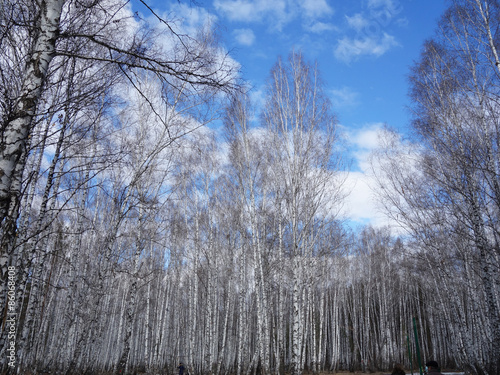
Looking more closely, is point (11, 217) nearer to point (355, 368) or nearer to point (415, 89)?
point (415, 89)

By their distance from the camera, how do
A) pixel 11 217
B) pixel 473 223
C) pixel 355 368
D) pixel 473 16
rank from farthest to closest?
pixel 355 368 → pixel 473 223 → pixel 473 16 → pixel 11 217

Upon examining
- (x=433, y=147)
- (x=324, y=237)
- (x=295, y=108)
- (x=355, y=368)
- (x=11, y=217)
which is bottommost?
(x=355, y=368)

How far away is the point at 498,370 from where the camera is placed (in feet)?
27.7

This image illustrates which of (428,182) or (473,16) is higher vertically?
(473,16)

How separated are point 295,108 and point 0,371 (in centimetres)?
997

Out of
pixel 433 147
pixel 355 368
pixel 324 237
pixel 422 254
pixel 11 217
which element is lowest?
pixel 355 368

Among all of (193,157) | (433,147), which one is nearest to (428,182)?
(433,147)

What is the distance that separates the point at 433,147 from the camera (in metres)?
10.7

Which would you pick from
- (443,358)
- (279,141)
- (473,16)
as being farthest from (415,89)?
(443,358)

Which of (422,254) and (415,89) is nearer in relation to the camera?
(415,89)

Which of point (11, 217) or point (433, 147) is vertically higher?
point (433, 147)

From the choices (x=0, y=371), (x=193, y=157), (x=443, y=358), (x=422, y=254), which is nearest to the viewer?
(x=0, y=371)

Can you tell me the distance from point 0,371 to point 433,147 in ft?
41.2

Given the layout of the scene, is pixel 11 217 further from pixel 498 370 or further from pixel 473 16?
pixel 498 370
